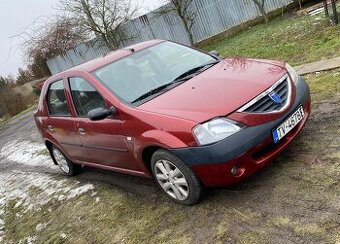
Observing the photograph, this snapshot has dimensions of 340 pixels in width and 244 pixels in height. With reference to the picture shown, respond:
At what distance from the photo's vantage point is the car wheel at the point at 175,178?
4250 millimetres

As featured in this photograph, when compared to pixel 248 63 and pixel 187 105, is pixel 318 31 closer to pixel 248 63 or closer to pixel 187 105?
pixel 248 63

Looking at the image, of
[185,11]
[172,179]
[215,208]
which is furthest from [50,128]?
[185,11]

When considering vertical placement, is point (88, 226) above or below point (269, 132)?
below

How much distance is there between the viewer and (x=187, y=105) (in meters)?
4.28

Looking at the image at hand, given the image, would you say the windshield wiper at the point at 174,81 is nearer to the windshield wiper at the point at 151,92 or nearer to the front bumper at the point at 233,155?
the windshield wiper at the point at 151,92

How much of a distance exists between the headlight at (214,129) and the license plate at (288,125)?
422mm

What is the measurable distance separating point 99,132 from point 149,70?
0.93m

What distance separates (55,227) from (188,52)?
274 cm

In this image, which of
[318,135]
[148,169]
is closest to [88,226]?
[148,169]

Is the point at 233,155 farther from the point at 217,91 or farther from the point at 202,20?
the point at 202,20

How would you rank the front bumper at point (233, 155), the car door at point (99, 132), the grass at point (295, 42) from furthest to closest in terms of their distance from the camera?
1. the grass at point (295, 42)
2. the car door at point (99, 132)
3. the front bumper at point (233, 155)

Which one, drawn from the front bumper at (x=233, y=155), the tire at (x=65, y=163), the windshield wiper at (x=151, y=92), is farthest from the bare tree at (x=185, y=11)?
the front bumper at (x=233, y=155)

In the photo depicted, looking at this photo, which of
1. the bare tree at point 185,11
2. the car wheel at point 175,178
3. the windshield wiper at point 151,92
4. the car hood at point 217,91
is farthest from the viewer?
the bare tree at point 185,11

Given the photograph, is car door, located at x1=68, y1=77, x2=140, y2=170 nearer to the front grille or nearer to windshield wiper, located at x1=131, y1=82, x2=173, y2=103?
windshield wiper, located at x1=131, y1=82, x2=173, y2=103
